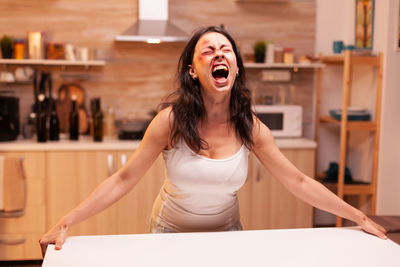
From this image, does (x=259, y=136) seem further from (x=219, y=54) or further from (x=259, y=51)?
(x=259, y=51)

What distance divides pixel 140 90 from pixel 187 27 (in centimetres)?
64

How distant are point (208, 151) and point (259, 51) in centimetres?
205

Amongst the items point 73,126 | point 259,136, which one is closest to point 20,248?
point 73,126

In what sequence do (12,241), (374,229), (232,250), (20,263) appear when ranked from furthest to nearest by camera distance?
1. (20,263)
2. (12,241)
3. (374,229)
4. (232,250)

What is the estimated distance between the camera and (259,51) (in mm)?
3689

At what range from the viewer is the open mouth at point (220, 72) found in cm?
173

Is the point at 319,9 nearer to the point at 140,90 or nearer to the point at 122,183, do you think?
the point at 140,90

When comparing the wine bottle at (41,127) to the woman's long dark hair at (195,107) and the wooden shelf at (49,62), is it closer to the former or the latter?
the wooden shelf at (49,62)

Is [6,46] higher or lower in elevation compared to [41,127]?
higher

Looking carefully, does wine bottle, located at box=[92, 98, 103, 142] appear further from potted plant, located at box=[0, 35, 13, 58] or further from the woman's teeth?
the woman's teeth

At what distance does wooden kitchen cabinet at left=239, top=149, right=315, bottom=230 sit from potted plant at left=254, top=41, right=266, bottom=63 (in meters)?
0.76

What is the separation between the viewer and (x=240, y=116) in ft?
6.12

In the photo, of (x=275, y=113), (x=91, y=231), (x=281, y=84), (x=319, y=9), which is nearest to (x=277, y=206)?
(x=275, y=113)

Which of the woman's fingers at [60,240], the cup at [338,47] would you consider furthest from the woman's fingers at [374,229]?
the cup at [338,47]
